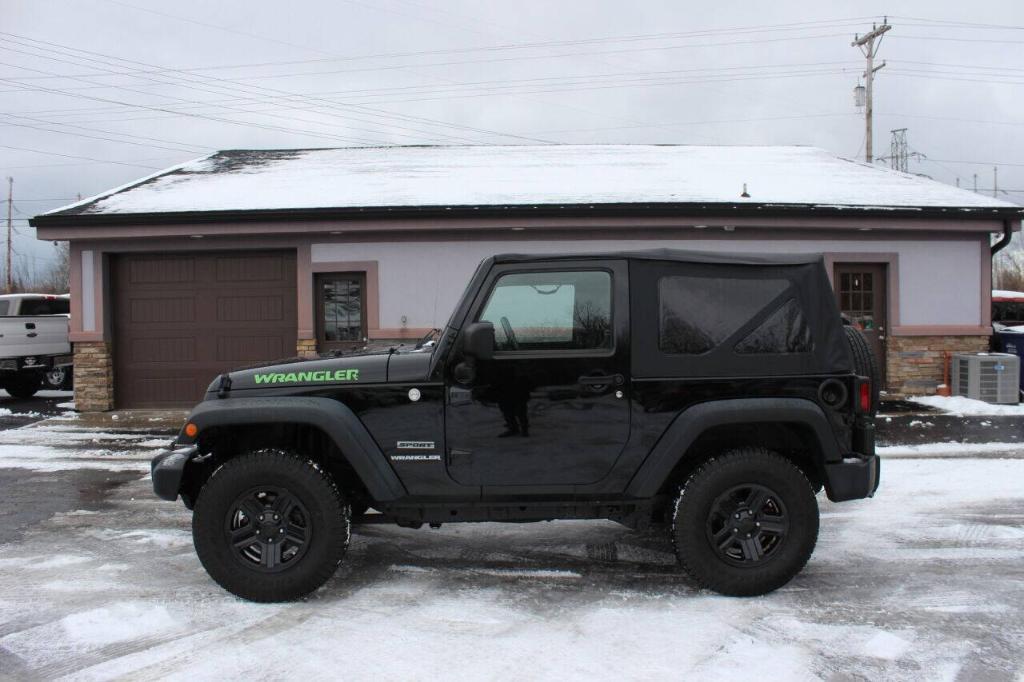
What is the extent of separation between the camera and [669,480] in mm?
4547

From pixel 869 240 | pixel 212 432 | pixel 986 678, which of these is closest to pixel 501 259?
pixel 212 432

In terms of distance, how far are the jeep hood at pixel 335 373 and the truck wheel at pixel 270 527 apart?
413 millimetres

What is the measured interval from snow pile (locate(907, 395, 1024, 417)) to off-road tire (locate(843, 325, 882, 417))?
288 inches

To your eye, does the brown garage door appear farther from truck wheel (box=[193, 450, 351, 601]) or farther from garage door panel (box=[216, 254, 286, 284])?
truck wheel (box=[193, 450, 351, 601])

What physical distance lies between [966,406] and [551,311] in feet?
31.6

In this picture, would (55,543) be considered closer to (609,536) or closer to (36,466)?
(36,466)

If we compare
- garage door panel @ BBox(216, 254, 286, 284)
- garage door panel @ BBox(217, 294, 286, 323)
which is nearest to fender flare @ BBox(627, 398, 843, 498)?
garage door panel @ BBox(217, 294, 286, 323)

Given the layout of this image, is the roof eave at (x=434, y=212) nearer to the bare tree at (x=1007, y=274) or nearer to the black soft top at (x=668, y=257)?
the black soft top at (x=668, y=257)

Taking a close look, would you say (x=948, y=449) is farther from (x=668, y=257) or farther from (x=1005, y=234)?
(x=1005, y=234)

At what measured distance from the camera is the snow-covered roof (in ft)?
40.3

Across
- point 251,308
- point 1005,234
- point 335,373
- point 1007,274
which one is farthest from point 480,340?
point 1007,274

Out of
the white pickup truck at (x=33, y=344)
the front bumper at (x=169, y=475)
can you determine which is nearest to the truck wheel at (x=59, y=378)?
the white pickup truck at (x=33, y=344)

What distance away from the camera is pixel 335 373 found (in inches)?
171

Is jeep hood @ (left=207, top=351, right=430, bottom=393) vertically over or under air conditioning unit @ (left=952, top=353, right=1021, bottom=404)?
over
